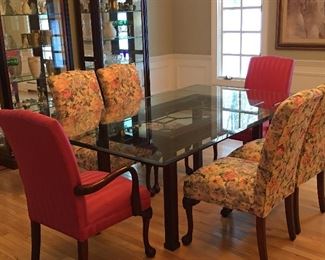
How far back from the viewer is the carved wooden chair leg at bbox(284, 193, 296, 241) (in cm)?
250

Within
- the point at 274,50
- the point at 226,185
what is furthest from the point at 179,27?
the point at 226,185

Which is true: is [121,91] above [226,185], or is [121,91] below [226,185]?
above

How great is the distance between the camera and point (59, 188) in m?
1.97

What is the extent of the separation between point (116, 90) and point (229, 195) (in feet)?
5.27

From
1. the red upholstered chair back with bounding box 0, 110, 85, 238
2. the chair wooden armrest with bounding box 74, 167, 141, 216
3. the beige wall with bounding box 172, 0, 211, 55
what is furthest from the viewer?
the beige wall with bounding box 172, 0, 211, 55

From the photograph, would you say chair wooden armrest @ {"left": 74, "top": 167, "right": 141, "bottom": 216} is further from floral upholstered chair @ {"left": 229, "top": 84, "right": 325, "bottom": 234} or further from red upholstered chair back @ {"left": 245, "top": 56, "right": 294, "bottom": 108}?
red upholstered chair back @ {"left": 245, "top": 56, "right": 294, "bottom": 108}

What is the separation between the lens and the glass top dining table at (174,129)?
2275 mm

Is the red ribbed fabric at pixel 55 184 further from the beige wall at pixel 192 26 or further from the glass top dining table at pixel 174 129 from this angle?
the beige wall at pixel 192 26

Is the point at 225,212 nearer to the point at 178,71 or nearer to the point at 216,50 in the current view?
the point at 216,50

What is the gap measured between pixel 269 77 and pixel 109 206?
2223mm

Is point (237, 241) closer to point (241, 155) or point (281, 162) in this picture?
point (241, 155)

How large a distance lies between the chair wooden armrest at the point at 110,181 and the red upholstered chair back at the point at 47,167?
0.13 ft

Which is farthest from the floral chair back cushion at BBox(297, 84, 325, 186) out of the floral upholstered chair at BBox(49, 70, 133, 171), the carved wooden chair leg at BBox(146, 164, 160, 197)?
the carved wooden chair leg at BBox(146, 164, 160, 197)

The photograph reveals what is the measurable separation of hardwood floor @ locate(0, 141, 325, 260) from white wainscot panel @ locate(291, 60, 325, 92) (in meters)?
1.74
